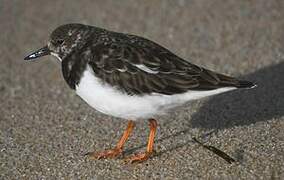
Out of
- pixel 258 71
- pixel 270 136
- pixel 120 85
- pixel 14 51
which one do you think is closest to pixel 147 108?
pixel 120 85

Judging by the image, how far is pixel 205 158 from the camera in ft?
11.9

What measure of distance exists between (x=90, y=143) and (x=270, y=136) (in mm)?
1270

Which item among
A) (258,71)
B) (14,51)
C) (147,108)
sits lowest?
(14,51)

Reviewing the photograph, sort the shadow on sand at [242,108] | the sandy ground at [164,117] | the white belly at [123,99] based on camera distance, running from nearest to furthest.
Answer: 1. the white belly at [123,99]
2. the sandy ground at [164,117]
3. the shadow on sand at [242,108]

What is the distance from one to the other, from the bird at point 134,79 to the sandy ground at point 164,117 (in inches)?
17.5

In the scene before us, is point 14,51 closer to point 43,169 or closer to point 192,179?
point 43,169

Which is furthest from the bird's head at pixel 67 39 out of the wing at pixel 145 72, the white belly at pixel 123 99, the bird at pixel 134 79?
the white belly at pixel 123 99

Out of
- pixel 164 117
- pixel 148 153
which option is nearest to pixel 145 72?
pixel 148 153

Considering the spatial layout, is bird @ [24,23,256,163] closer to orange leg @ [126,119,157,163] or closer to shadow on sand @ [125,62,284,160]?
orange leg @ [126,119,157,163]

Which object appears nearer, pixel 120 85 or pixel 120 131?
pixel 120 85

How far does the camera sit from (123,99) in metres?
3.38

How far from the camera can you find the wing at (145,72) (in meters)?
3.40

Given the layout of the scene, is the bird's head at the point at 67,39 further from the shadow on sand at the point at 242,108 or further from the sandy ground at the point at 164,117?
the shadow on sand at the point at 242,108

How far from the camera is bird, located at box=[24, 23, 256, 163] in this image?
3387mm
